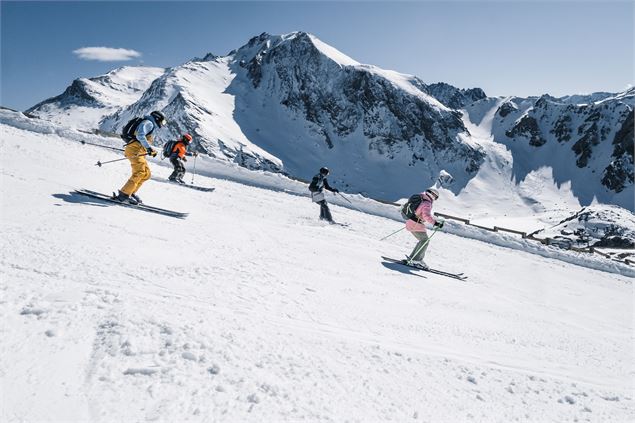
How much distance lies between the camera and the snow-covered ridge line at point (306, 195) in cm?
1653

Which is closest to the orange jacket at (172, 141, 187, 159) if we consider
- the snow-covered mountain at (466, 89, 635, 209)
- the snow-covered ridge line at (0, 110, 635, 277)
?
the snow-covered ridge line at (0, 110, 635, 277)

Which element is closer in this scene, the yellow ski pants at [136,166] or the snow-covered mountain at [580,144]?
the yellow ski pants at [136,166]

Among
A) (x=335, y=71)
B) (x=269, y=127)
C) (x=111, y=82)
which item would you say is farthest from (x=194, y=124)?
(x=111, y=82)

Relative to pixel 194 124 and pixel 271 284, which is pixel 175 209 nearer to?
pixel 271 284

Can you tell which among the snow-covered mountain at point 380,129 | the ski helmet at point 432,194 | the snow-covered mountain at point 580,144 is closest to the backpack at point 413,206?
the ski helmet at point 432,194

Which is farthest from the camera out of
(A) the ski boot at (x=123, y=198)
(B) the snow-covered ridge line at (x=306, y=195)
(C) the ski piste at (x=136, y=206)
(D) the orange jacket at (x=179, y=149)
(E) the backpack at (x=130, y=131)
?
(B) the snow-covered ridge line at (x=306, y=195)

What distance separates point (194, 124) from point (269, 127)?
27.1m

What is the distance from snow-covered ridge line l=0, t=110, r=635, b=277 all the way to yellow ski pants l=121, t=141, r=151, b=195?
26.2ft

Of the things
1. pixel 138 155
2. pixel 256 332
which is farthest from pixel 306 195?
pixel 256 332

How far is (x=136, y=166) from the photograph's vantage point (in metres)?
10.0

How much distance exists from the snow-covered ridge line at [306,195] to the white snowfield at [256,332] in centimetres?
692

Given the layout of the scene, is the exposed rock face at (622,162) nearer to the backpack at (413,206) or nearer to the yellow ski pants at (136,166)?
the backpack at (413,206)

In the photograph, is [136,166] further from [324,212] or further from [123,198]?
[324,212]

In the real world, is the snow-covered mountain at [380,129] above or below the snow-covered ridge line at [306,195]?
above
